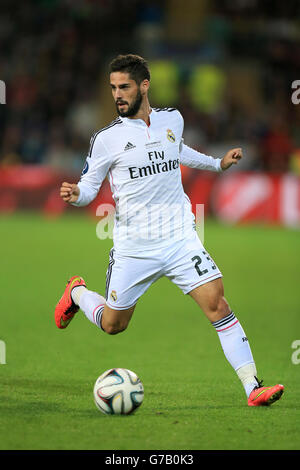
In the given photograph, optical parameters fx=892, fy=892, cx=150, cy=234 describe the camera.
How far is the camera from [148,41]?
25.0m

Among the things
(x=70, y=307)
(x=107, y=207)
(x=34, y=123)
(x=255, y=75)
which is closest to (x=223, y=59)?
(x=255, y=75)

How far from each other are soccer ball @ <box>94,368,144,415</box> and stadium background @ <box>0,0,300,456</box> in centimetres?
13

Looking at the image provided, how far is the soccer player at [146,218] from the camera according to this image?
20.8ft

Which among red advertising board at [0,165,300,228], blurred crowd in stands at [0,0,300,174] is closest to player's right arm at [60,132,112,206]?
red advertising board at [0,165,300,228]

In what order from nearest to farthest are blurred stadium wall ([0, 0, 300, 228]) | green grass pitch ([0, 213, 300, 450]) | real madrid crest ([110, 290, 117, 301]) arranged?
green grass pitch ([0, 213, 300, 450]) < real madrid crest ([110, 290, 117, 301]) < blurred stadium wall ([0, 0, 300, 228])

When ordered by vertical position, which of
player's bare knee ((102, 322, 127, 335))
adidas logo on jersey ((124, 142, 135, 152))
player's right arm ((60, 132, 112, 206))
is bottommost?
player's bare knee ((102, 322, 127, 335))

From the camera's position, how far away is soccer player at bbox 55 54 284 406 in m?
6.34

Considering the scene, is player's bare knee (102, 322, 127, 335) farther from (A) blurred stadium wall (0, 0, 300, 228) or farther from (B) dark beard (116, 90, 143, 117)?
(A) blurred stadium wall (0, 0, 300, 228)

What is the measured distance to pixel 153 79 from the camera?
2291cm

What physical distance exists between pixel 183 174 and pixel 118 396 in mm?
13588

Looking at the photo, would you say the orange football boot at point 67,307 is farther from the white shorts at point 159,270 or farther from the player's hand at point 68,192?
the player's hand at point 68,192

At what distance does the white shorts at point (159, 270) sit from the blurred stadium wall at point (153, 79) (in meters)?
13.5

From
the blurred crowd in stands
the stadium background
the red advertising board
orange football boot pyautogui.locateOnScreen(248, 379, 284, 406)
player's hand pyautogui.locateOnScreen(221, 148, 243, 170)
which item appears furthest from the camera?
the blurred crowd in stands
